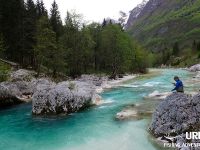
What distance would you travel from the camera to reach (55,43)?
2825 inches

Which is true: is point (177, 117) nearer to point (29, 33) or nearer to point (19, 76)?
point (19, 76)

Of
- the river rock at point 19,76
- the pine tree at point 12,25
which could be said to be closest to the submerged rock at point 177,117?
the river rock at point 19,76

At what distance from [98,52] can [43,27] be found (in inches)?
1165

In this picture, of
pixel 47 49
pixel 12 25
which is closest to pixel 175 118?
pixel 47 49

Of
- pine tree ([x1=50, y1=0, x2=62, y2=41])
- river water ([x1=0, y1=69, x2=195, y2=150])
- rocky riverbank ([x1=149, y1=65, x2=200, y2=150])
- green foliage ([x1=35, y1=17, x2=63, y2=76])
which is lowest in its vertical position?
river water ([x1=0, y1=69, x2=195, y2=150])

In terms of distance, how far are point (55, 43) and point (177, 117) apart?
49648 millimetres

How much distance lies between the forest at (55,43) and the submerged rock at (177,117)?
118 ft

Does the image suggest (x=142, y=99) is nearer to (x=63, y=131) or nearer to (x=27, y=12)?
(x=63, y=131)

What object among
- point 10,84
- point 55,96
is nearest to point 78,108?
point 55,96

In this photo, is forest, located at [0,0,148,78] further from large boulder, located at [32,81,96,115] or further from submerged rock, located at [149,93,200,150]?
submerged rock, located at [149,93,200,150]

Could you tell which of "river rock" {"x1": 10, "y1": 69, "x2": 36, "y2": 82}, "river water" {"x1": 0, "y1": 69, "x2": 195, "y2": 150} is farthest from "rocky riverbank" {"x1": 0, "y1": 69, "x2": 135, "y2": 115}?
"river rock" {"x1": 10, "y1": 69, "x2": 36, "y2": 82}

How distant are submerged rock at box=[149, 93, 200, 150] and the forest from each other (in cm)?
3594

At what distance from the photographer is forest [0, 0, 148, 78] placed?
67750 millimetres

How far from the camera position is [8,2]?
6869cm
